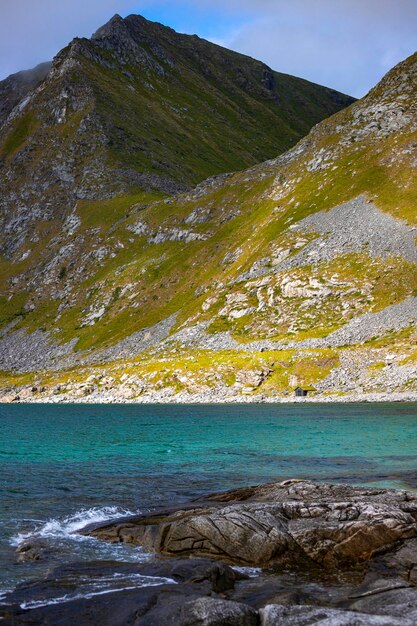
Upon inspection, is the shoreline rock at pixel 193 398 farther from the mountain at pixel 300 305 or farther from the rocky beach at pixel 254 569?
the rocky beach at pixel 254 569

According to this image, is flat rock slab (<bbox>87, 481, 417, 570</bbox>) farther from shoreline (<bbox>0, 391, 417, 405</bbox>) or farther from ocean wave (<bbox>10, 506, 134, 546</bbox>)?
shoreline (<bbox>0, 391, 417, 405</bbox>)

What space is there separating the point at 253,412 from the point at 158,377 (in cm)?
3699

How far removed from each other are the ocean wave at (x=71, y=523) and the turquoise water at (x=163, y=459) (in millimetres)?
92

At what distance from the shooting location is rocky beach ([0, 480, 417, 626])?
1548 centimetres

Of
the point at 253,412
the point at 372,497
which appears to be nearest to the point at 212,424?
the point at 253,412

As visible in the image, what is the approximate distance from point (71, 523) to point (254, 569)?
11444mm

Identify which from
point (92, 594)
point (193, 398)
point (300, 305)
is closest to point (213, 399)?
point (193, 398)

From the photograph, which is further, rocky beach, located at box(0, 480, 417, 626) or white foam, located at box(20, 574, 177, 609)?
white foam, located at box(20, 574, 177, 609)

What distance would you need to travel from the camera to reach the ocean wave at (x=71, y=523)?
26516mm

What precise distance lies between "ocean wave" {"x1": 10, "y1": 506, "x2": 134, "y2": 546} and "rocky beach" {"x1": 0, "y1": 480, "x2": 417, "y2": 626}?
3.73ft

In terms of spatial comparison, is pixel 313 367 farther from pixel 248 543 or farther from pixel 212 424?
pixel 248 543

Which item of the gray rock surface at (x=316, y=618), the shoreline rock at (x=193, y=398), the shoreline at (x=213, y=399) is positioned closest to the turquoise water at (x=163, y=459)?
the shoreline at (x=213, y=399)

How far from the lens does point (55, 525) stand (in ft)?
93.4

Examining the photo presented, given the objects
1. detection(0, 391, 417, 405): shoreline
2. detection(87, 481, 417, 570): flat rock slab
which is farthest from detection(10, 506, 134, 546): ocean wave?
detection(0, 391, 417, 405): shoreline
